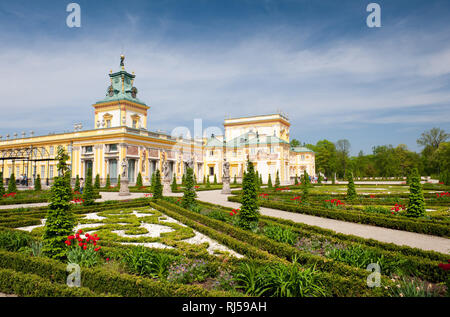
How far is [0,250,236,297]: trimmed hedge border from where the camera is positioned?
12.6 ft

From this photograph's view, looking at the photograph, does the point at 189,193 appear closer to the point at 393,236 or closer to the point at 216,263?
the point at 216,263

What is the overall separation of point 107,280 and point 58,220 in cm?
206

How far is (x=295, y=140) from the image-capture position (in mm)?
76312

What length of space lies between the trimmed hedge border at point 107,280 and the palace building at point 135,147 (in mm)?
18935

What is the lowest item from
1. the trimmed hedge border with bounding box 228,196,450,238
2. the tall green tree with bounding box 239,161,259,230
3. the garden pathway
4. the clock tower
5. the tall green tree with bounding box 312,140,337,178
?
the garden pathway

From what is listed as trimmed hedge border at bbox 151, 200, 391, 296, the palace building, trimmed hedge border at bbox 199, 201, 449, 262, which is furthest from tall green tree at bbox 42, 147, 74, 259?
the palace building

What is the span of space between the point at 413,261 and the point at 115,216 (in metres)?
10.7

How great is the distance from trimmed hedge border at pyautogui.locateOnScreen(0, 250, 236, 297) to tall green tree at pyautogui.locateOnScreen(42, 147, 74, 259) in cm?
39

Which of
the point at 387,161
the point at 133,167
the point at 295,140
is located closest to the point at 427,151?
the point at 387,161

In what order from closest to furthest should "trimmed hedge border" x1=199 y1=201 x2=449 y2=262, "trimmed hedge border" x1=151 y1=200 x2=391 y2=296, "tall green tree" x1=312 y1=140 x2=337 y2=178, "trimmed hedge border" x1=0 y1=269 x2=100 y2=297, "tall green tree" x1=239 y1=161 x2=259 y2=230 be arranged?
"trimmed hedge border" x1=0 y1=269 x2=100 y2=297 < "trimmed hedge border" x1=151 y1=200 x2=391 y2=296 < "trimmed hedge border" x1=199 y1=201 x2=449 y2=262 < "tall green tree" x1=239 y1=161 x2=259 y2=230 < "tall green tree" x1=312 y1=140 x2=337 y2=178

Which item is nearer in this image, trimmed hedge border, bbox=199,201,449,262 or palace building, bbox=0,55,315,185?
trimmed hedge border, bbox=199,201,449,262

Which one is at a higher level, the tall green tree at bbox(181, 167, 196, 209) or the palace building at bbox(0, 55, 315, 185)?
the palace building at bbox(0, 55, 315, 185)

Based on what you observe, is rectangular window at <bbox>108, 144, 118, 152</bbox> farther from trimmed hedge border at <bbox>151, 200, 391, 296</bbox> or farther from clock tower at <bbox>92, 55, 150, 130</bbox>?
trimmed hedge border at <bbox>151, 200, 391, 296</bbox>
